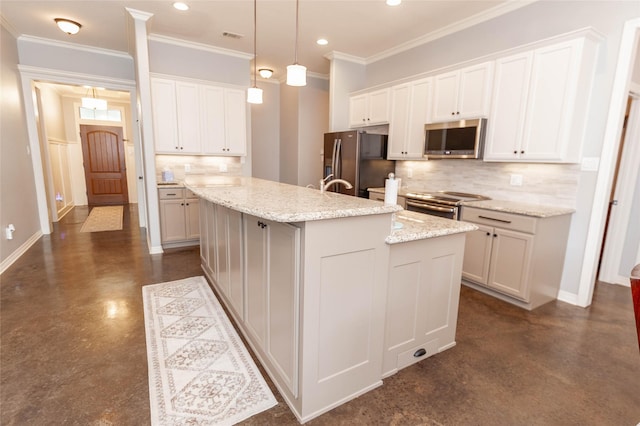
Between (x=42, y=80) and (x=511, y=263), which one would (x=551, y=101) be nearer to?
(x=511, y=263)

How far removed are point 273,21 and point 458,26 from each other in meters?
2.29

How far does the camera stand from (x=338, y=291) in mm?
1576

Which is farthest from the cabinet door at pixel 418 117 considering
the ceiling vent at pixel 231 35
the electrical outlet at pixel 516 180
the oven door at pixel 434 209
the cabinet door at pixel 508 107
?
the ceiling vent at pixel 231 35

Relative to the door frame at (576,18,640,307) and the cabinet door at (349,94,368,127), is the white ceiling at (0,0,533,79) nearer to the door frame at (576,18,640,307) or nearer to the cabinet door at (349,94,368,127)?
the cabinet door at (349,94,368,127)

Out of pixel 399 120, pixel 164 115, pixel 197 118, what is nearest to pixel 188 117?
pixel 197 118

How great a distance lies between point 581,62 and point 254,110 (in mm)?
5428

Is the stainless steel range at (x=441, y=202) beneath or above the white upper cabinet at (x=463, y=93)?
beneath

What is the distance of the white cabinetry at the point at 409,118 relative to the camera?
3939 mm

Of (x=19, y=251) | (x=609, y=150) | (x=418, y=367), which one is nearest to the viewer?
(x=418, y=367)

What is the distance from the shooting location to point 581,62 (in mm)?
2600

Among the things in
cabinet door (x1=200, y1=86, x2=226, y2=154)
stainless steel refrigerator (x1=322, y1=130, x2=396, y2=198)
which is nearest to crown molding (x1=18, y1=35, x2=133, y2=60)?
cabinet door (x1=200, y1=86, x2=226, y2=154)

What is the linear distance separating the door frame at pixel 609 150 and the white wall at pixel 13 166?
240 inches

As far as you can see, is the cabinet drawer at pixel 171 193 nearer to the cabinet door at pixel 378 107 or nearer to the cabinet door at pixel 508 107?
the cabinet door at pixel 378 107

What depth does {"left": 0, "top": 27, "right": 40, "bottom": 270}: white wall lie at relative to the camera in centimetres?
374
